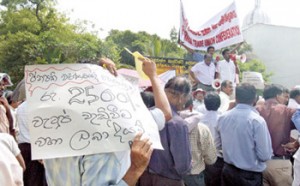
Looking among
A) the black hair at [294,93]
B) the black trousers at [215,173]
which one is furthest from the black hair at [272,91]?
the black hair at [294,93]

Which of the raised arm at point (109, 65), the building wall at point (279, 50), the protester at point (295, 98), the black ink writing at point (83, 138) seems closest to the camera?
the black ink writing at point (83, 138)

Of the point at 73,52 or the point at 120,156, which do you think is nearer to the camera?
the point at 120,156

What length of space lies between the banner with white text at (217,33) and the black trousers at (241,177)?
5083 millimetres

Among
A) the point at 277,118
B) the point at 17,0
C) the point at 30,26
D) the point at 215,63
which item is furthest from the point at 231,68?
the point at 17,0

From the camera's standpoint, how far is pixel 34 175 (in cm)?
437

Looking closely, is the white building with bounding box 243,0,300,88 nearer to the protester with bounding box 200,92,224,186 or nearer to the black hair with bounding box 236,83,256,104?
the protester with bounding box 200,92,224,186

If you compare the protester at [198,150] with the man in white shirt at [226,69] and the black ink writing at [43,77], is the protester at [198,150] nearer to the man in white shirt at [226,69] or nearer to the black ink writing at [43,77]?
the black ink writing at [43,77]

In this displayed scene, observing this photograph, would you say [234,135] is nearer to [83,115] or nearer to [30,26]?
[83,115]

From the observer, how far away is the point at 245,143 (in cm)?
399

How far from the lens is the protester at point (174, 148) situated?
3193 mm

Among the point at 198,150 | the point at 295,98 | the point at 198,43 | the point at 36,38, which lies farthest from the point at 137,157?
the point at 36,38

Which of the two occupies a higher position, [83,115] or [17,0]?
[17,0]

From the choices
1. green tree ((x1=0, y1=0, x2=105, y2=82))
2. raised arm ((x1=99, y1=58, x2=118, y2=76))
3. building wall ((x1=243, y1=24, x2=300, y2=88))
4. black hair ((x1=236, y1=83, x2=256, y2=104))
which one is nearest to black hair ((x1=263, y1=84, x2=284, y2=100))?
black hair ((x1=236, y1=83, x2=256, y2=104))

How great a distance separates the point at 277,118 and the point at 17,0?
31.8 m
